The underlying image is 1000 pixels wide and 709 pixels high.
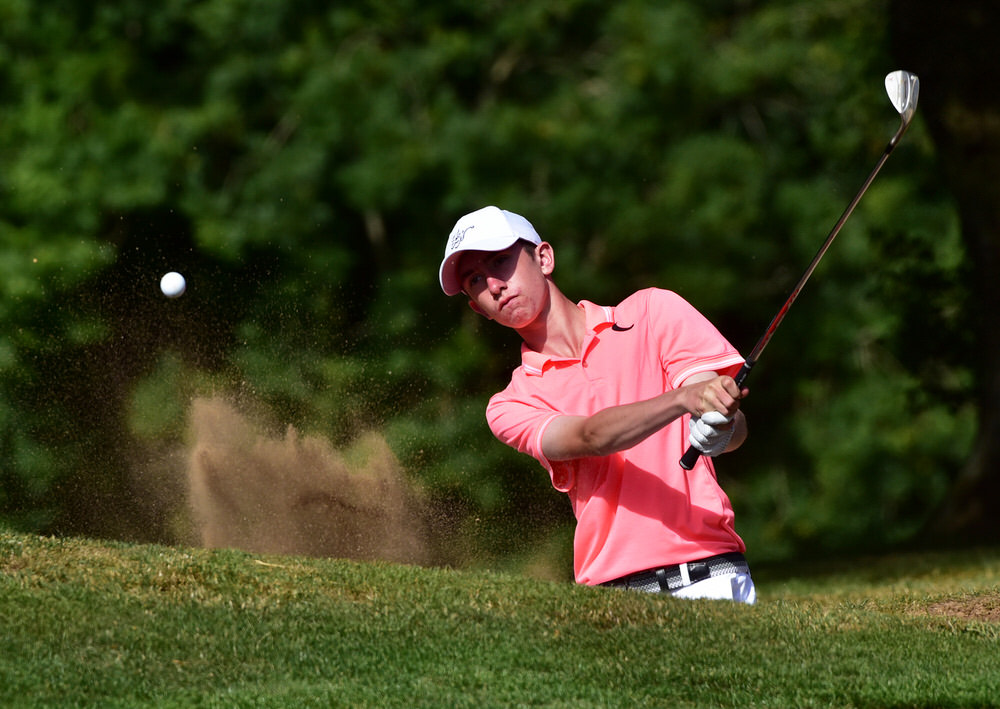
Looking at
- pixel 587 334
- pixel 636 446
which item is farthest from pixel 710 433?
pixel 587 334

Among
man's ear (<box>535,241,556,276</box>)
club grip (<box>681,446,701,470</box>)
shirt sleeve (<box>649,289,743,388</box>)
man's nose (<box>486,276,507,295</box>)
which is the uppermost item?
man's ear (<box>535,241,556,276</box>)

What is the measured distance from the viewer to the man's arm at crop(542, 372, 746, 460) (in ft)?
13.8

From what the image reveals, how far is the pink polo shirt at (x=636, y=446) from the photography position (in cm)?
457

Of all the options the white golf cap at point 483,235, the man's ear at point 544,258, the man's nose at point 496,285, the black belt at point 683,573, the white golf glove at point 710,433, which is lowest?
the black belt at point 683,573

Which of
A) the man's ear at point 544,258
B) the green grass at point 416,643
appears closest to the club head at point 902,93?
the man's ear at point 544,258

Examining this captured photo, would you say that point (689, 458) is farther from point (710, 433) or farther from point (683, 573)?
point (683, 573)

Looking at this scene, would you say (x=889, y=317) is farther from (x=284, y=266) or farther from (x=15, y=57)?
(x=15, y=57)

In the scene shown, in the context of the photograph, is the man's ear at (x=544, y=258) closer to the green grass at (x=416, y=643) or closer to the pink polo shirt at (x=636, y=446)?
the pink polo shirt at (x=636, y=446)

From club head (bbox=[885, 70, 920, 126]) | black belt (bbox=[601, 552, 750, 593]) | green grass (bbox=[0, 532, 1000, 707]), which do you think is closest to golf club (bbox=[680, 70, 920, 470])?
club head (bbox=[885, 70, 920, 126])

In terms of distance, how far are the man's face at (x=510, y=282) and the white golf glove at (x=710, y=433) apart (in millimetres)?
739

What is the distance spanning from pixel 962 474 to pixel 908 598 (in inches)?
328

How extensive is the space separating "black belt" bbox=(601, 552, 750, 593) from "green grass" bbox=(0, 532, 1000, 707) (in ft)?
0.44

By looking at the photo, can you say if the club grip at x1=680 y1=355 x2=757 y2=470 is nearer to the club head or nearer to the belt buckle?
the belt buckle

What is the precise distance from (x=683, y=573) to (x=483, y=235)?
123cm
